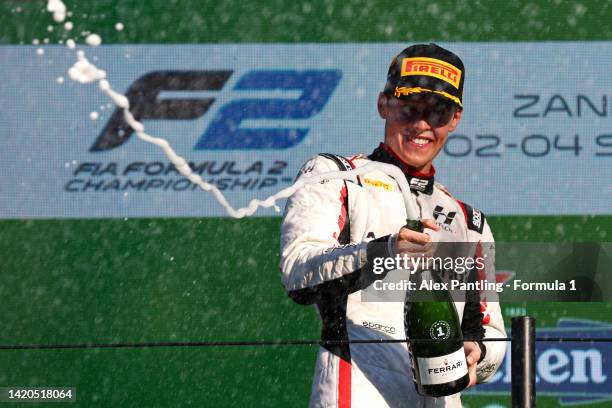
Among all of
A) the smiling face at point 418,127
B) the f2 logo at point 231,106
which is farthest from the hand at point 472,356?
the f2 logo at point 231,106

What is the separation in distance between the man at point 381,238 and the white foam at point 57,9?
2504 mm

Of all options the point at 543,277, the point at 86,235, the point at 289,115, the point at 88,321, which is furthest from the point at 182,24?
the point at 543,277

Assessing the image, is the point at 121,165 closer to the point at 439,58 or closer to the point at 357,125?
the point at 357,125

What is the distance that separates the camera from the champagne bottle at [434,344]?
2.34 meters

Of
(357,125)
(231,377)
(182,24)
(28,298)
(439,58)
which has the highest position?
(182,24)

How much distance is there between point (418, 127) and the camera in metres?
2.58

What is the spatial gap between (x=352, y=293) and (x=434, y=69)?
0.56 meters

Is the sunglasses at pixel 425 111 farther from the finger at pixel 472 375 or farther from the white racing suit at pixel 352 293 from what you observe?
the finger at pixel 472 375

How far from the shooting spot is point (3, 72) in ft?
15.9

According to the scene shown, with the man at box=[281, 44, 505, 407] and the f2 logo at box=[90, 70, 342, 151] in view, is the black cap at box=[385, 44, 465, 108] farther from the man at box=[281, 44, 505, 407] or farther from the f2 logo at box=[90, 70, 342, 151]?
the f2 logo at box=[90, 70, 342, 151]

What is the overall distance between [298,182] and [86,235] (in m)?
2.47

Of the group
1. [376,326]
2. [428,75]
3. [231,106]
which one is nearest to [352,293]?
[376,326]

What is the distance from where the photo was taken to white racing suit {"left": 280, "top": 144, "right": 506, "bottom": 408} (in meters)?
2.29

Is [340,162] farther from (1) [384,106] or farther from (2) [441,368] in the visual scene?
(2) [441,368]
